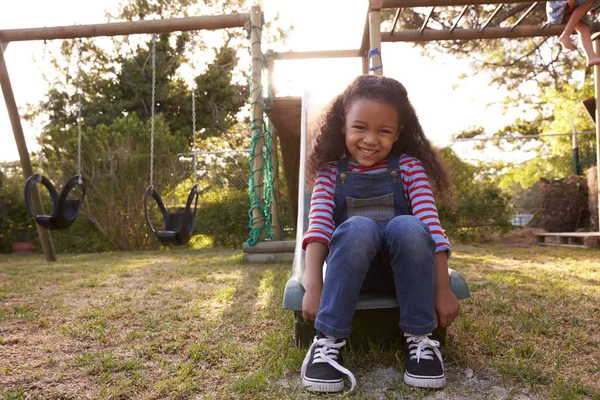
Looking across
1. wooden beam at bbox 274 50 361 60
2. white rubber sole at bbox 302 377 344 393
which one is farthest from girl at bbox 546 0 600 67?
white rubber sole at bbox 302 377 344 393

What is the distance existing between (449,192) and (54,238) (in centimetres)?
804

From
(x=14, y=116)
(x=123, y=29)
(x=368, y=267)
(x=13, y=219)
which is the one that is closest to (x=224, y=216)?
(x=14, y=116)

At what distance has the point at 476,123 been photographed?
16.0m

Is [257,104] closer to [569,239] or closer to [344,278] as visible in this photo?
[344,278]

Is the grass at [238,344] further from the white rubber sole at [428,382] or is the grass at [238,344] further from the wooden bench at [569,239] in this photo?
the wooden bench at [569,239]

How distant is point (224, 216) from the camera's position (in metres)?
7.59

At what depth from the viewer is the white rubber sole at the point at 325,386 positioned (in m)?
1.38

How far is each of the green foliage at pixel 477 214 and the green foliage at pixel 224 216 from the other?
3035 mm

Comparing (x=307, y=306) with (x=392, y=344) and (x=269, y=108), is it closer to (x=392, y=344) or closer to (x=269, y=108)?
(x=392, y=344)

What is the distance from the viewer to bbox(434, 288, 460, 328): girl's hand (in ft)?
5.01

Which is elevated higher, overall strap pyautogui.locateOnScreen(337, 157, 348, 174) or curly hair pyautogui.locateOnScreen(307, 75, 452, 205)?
curly hair pyautogui.locateOnScreen(307, 75, 452, 205)

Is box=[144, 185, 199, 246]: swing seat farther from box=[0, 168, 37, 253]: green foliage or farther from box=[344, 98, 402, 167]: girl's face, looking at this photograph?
box=[0, 168, 37, 253]: green foliage

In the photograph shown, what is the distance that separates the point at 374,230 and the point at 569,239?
586cm

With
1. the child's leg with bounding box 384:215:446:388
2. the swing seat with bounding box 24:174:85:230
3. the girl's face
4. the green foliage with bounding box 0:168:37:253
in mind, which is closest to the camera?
the child's leg with bounding box 384:215:446:388
